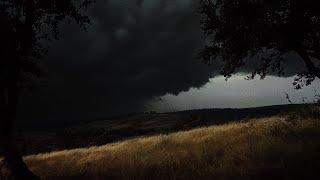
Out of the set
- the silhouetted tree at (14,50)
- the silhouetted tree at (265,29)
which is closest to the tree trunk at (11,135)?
the silhouetted tree at (14,50)

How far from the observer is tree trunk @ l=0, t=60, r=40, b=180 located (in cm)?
1298

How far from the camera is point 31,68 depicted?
15.4 metres

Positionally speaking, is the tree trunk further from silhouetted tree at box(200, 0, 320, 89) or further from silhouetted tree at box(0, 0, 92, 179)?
silhouetted tree at box(200, 0, 320, 89)

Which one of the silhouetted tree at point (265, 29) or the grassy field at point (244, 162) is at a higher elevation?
the silhouetted tree at point (265, 29)

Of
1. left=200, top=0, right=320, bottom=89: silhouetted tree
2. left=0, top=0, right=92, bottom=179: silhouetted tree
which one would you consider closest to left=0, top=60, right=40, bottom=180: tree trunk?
left=0, top=0, right=92, bottom=179: silhouetted tree

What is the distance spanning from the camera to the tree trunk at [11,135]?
42.6 ft

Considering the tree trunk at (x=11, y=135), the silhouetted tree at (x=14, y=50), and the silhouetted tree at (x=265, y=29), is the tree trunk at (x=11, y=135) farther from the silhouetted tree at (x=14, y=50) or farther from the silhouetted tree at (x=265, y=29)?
the silhouetted tree at (x=265, y=29)

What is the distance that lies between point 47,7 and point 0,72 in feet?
7.77

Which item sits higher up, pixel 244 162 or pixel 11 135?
pixel 11 135

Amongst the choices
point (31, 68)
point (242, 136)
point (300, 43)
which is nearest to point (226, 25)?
point (300, 43)

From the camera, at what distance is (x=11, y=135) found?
13.1 metres

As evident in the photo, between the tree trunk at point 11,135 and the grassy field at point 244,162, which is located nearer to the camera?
the grassy field at point 244,162

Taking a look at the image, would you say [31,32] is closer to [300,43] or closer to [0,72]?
[0,72]

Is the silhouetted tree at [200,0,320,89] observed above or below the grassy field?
above
